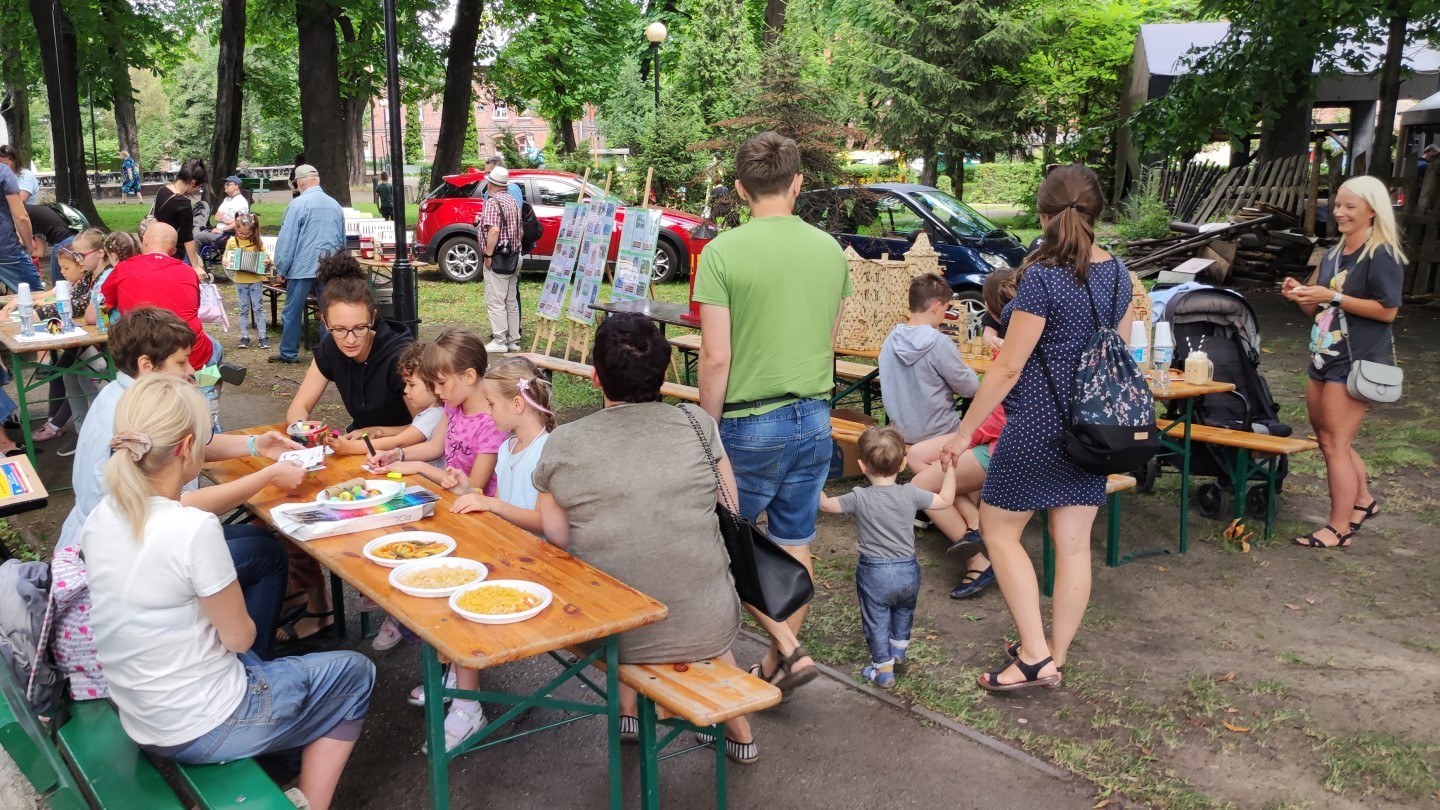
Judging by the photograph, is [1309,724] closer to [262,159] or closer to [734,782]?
[734,782]

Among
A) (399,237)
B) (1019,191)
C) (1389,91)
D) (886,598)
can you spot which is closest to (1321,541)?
(886,598)

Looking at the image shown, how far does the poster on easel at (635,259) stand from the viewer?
9102 millimetres

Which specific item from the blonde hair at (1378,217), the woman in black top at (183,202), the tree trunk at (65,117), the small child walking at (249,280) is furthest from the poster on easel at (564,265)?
the tree trunk at (65,117)

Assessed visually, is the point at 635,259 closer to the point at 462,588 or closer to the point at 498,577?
the point at 498,577

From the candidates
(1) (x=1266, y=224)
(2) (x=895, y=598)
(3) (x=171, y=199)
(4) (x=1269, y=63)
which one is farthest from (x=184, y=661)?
(1) (x=1266, y=224)

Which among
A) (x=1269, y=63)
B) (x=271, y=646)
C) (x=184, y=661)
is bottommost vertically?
(x=271, y=646)

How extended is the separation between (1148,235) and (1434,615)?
1477 cm

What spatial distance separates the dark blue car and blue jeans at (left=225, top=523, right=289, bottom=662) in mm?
8394

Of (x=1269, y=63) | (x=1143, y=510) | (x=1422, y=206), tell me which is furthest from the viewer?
(x=1422, y=206)

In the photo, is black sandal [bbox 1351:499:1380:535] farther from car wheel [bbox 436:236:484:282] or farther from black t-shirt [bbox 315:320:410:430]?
car wheel [bbox 436:236:484:282]

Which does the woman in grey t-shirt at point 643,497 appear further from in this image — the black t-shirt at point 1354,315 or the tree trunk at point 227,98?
the tree trunk at point 227,98

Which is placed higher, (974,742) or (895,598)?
(895,598)

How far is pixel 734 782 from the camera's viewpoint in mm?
3576

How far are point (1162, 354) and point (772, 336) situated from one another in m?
2.83
